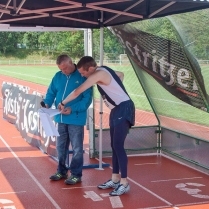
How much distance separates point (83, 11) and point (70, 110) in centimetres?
162

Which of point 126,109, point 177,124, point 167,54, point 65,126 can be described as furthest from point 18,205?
point 177,124

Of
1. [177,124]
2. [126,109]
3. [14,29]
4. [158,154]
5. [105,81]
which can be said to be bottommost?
[158,154]

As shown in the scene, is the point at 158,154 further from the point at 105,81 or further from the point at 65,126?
the point at 105,81

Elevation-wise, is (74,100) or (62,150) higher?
(74,100)

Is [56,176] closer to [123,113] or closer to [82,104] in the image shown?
[82,104]

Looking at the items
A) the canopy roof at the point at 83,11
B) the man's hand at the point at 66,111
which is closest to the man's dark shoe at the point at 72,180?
the man's hand at the point at 66,111

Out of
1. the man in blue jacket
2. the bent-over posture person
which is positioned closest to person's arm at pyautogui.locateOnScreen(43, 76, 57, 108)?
the man in blue jacket

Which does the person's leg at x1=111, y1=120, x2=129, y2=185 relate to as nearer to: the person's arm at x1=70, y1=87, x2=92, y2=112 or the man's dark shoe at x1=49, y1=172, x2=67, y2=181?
the person's arm at x1=70, y1=87, x2=92, y2=112

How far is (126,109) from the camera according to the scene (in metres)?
5.97

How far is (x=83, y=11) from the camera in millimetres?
A: 6957

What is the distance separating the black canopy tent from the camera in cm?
586

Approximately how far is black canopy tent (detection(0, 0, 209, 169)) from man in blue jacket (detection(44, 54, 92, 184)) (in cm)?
81

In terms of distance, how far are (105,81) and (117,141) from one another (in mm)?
829

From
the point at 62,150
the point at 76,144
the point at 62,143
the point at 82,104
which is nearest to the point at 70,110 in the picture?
the point at 82,104
